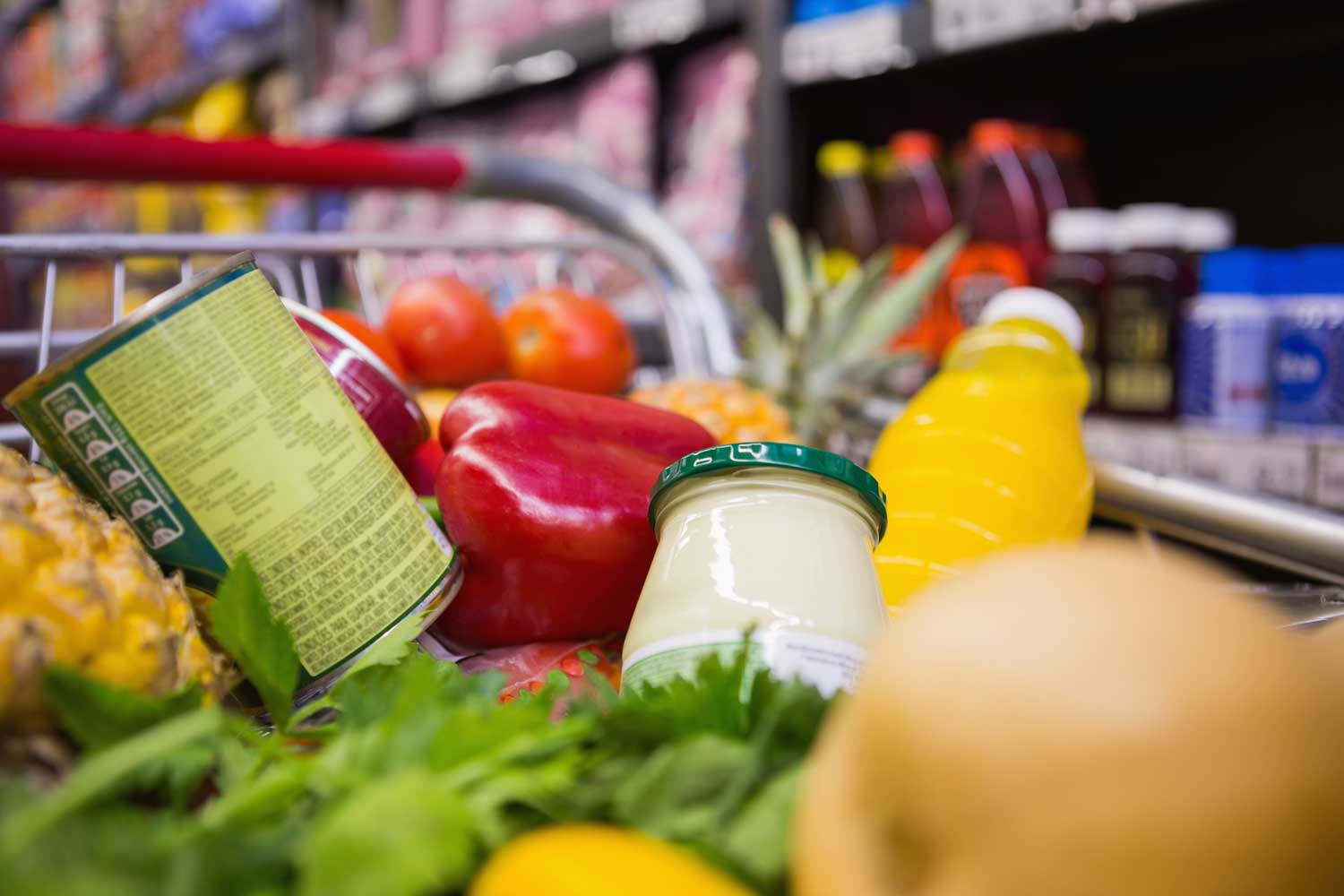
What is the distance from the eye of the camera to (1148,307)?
1333 millimetres

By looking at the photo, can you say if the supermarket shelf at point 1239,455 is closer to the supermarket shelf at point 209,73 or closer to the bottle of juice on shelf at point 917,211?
the bottle of juice on shelf at point 917,211

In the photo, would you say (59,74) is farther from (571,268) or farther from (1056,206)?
(1056,206)

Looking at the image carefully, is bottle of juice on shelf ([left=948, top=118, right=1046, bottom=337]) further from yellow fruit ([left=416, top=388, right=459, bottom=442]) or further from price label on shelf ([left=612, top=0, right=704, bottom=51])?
yellow fruit ([left=416, top=388, right=459, bottom=442])

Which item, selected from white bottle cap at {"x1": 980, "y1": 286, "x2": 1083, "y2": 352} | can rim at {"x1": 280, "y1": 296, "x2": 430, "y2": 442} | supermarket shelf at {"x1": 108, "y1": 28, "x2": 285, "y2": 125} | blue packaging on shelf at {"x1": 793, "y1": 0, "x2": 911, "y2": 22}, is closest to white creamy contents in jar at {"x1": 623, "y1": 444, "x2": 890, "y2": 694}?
can rim at {"x1": 280, "y1": 296, "x2": 430, "y2": 442}

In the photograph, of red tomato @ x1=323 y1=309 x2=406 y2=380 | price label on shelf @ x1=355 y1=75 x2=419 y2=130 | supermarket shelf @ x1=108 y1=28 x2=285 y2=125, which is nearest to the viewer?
red tomato @ x1=323 y1=309 x2=406 y2=380

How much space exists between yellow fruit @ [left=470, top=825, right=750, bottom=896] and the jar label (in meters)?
0.11

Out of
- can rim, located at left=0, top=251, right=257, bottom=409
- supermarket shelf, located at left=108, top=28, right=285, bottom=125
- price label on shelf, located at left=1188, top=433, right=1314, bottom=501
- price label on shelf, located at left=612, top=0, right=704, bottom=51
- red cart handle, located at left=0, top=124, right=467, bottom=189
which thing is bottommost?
price label on shelf, located at left=1188, top=433, right=1314, bottom=501

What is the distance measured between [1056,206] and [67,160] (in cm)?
138

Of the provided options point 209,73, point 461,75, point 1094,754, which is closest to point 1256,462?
point 1094,754

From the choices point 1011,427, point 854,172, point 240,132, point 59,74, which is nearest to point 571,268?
point 854,172

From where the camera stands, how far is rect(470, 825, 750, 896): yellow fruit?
0.91 ft

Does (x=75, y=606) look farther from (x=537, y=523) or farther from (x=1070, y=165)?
(x=1070, y=165)

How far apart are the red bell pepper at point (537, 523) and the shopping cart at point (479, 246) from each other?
1.19 ft

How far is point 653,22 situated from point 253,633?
171 centimetres
